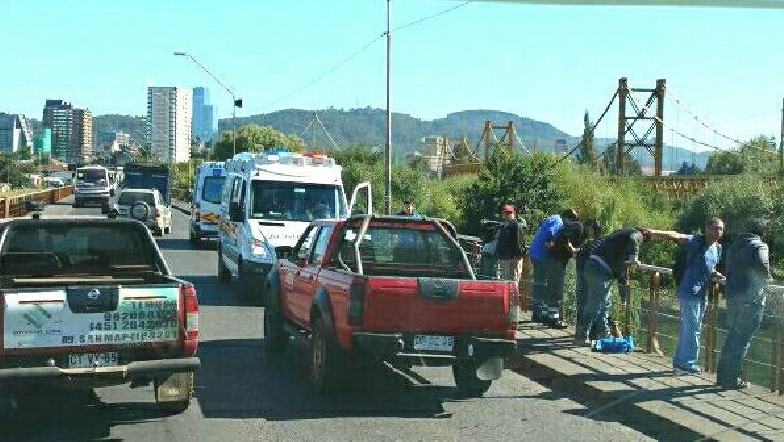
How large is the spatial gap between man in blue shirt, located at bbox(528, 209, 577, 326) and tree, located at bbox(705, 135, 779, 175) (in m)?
Result: 83.6

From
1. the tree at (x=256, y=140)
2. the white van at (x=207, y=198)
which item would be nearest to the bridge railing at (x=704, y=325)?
the white van at (x=207, y=198)

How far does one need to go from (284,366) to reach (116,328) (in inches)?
147

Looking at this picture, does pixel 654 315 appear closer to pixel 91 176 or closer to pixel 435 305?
pixel 435 305

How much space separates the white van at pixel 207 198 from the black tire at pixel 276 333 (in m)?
19.3

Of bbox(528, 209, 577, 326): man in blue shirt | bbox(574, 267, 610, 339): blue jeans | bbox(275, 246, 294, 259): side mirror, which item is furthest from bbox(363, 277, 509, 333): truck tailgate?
bbox(528, 209, 577, 326): man in blue shirt

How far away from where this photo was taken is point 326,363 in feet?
30.2

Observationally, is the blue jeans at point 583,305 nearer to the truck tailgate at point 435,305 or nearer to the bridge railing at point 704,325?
the bridge railing at point 704,325

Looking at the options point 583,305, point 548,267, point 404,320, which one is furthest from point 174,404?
point 548,267

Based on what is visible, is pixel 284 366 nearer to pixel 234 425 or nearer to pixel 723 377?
pixel 234 425

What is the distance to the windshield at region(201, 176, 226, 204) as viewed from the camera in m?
31.3

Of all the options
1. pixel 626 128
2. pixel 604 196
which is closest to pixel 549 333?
pixel 604 196

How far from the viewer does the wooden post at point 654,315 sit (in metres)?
11.5

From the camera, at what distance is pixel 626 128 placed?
10762 centimetres

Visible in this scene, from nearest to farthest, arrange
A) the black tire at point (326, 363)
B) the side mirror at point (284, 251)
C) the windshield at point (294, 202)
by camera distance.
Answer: the black tire at point (326, 363)
the side mirror at point (284, 251)
the windshield at point (294, 202)
